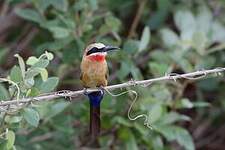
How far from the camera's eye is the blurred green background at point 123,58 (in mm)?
3602

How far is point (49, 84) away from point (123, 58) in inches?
39.3

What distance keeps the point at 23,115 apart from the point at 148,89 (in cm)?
135

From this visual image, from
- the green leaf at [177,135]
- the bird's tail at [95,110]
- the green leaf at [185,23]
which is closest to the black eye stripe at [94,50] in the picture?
the bird's tail at [95,110]

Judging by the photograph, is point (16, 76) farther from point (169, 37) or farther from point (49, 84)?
point (169, 37)

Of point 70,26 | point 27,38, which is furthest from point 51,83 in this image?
point 27,38

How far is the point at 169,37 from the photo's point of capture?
4.16 m

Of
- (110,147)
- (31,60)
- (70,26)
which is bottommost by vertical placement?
(110,147)

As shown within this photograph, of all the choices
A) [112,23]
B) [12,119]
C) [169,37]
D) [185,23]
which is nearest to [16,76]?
[12,119]

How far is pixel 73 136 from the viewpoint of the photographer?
3850 millimetres

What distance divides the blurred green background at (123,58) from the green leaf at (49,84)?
0.23 feet

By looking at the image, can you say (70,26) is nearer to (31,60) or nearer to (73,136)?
(73,136)

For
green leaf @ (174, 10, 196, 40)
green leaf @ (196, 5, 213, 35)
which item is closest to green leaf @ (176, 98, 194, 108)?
green leaf @ (174, 10, 196, 40)

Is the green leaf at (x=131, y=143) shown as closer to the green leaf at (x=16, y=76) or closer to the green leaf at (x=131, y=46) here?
the green leaf at (x=131, y=46)

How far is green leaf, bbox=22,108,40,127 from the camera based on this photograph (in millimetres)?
2541
